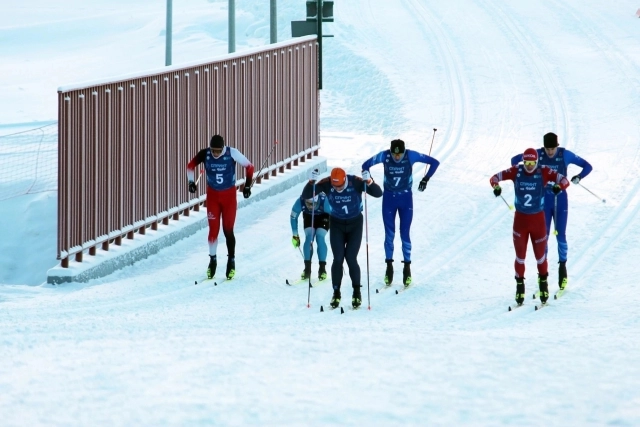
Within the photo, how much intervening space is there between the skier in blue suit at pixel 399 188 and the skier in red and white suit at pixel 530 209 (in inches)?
55.7

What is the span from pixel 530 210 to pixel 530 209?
0.01m

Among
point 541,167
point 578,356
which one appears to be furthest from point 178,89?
point 578,356

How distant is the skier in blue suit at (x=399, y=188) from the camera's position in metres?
14.1

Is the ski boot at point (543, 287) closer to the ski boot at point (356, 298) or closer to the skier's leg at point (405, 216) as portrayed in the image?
the skier's leg at point (405, 216)

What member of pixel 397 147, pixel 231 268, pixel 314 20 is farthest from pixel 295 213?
pixel 314 20

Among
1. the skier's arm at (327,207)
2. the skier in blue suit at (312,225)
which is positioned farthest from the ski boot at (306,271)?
the skier's arm at (327,207)

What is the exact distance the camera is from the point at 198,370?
8.98m

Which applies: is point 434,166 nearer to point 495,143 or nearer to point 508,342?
point 508,342

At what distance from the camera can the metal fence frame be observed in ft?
47.4

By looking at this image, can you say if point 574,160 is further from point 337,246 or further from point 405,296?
point 337,246

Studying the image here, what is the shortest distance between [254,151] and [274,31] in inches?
195

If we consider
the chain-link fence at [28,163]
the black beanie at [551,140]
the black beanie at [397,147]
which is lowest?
the chain-link fence at [28,163]

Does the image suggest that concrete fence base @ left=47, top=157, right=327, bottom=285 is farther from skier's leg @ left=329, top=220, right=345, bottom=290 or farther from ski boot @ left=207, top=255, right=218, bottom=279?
skier's leg @ left=329, top=220, right=345, bottom=290

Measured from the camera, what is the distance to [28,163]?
Answer: 22.7 meters
